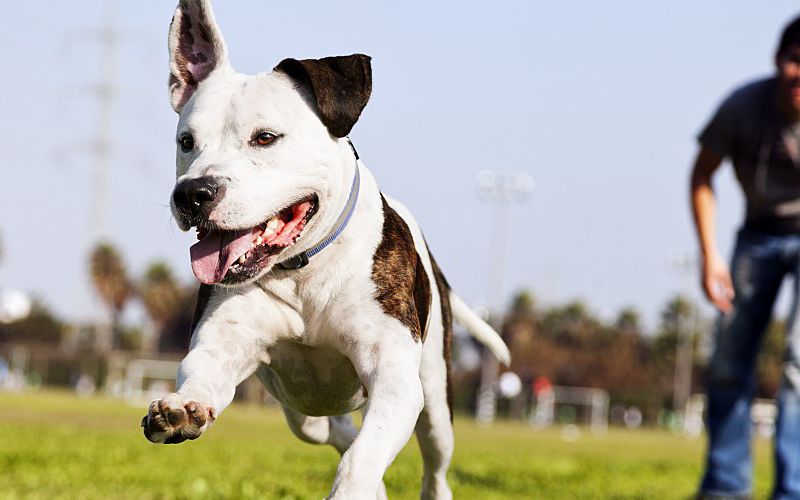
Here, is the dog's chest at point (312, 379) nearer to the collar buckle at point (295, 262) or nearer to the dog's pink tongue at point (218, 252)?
the collar buckle at point (295, 262)

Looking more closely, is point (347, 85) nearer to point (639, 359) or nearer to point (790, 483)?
point (790, 483)

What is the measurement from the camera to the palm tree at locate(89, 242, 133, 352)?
7950 centimetres

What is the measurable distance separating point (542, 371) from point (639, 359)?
1365 cm

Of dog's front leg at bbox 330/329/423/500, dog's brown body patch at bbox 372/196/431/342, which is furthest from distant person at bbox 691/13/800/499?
dog's front leg at bbox 330/329/423/500

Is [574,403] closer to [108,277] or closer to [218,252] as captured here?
[108,277]

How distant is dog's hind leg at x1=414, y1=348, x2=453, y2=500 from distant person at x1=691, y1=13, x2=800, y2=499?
240 cm

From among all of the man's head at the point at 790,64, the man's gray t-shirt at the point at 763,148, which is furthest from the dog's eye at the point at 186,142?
the man's gray t-shirt at the point at 763,148

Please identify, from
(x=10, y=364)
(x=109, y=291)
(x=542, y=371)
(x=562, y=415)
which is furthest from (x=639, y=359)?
(x=10, y=364)

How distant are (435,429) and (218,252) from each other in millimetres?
1627

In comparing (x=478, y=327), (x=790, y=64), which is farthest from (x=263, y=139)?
(x=790, y=64)

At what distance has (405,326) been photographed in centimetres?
436

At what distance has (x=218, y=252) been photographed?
4203 millimetres

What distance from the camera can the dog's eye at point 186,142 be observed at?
426 cm

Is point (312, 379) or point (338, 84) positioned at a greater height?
point (338, 84)
